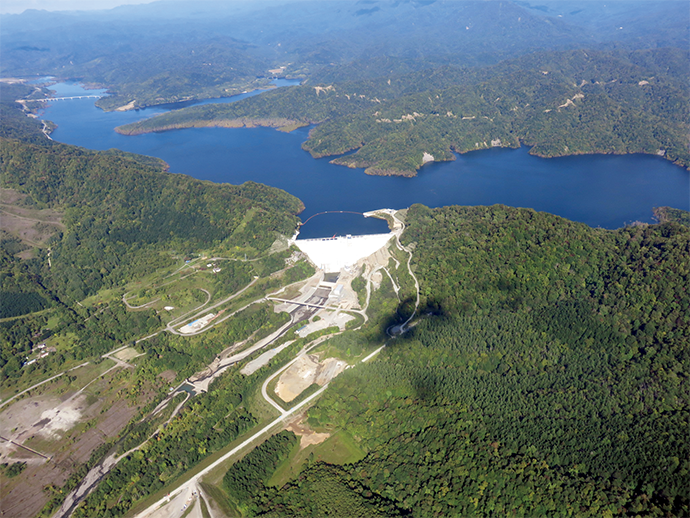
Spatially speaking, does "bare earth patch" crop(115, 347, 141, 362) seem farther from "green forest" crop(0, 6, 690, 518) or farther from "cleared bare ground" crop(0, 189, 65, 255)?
"cleared bare ground" crop(0, 189, 65, 255)

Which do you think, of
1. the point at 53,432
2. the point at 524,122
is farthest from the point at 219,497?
the point at 524,122

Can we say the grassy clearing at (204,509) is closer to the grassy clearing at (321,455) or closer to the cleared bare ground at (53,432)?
the grassy clearing at (321,455)

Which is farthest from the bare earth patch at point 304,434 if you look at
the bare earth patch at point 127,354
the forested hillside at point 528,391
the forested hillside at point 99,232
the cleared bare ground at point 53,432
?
the forested hillside at point 99,232

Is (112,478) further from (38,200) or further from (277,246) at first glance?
(38,200)

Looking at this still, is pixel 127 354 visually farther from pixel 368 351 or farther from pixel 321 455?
pixel 368 351

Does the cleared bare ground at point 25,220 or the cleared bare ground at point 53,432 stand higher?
the cleared bare ground at point 25,220

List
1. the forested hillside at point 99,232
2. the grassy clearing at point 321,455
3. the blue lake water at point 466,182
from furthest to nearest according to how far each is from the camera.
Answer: the blue lake water at point 466,182, the forested hillside at point 99,232, the grassy clearing at point 321,455
